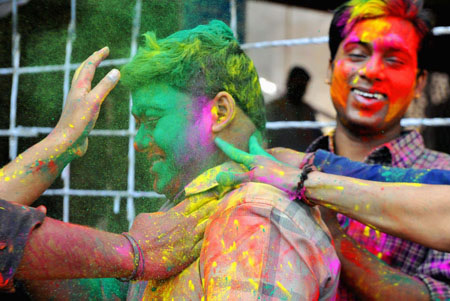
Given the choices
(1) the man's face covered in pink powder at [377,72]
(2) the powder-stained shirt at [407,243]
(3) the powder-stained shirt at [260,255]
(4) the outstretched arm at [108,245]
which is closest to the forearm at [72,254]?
(4) the outstretched arm at [108,245]

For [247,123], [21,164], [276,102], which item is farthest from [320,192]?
[276,102]

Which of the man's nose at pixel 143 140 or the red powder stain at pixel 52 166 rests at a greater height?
the man's nose at pixel 143 140

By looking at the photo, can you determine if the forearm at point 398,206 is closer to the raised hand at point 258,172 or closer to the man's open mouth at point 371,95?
the raised hand at point 258,172

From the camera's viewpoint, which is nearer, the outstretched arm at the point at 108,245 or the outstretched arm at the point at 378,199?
the outstretched arm at the point at 108,245

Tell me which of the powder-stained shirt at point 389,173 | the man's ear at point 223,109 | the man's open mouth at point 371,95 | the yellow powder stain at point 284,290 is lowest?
the yellow powder stain at point 284,290

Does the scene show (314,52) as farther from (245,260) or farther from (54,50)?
(245,260)

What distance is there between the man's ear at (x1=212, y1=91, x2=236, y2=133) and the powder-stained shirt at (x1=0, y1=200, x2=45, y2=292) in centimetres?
59

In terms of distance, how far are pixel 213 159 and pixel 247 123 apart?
0.49 ft

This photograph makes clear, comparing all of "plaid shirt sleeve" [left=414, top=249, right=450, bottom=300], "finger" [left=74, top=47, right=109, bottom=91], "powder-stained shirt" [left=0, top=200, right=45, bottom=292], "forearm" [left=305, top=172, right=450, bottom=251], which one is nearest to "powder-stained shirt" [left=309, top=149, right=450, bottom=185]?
"forearm" [left=305, top=172, right=450, bottom=251]

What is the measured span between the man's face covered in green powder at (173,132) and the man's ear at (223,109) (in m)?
0.02

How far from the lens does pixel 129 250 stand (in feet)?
3.81

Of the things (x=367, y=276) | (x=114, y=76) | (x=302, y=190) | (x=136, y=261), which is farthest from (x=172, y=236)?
(x=367, y=276)

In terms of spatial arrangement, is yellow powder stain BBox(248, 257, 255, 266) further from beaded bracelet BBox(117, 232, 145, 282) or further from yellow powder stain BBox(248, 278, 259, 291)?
beaded bracelet BBox(117, 232, 145, 282)

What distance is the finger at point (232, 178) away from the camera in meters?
1.31
